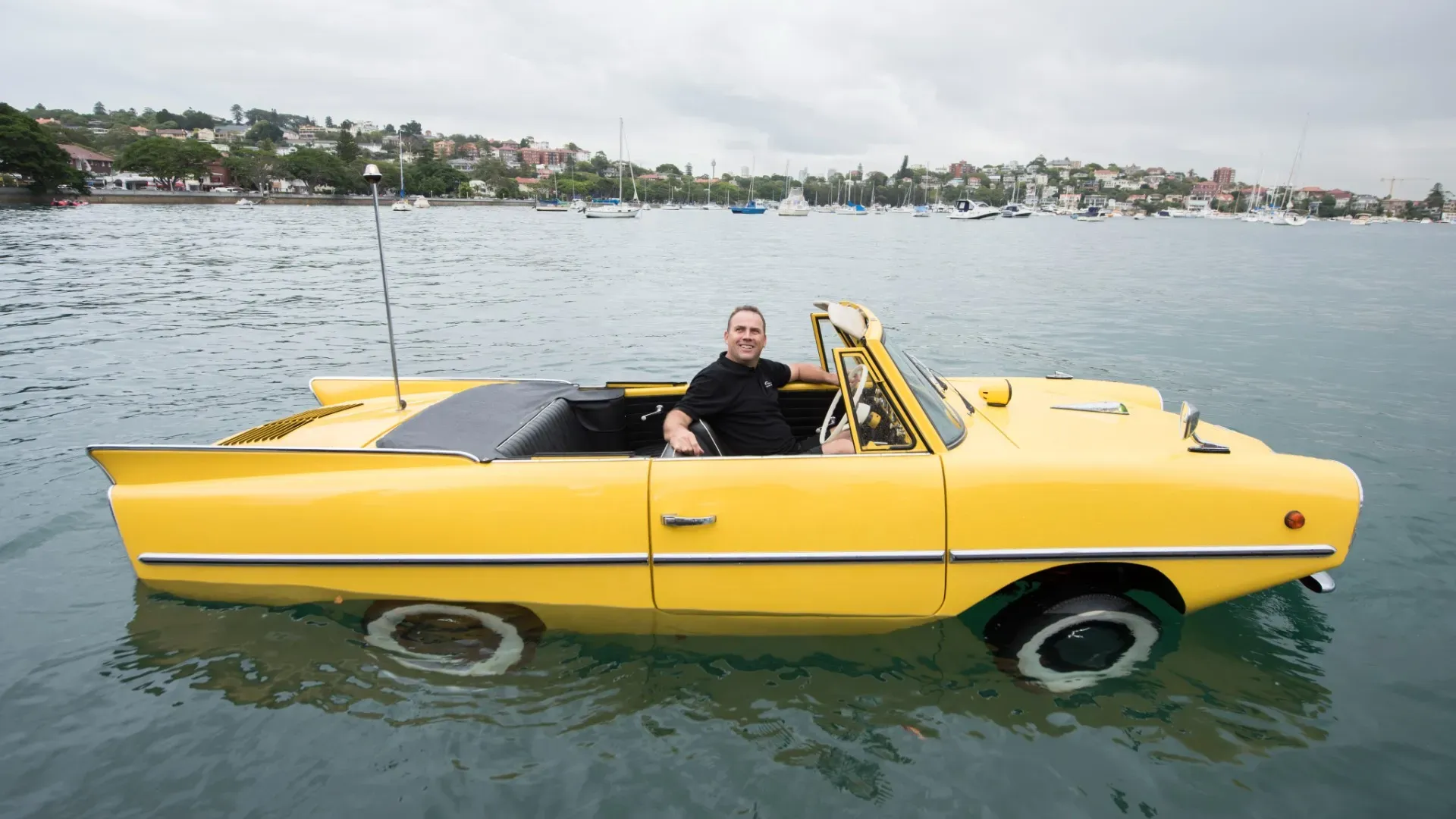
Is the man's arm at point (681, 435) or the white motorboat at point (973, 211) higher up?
the white motorboat at point (973, 211)

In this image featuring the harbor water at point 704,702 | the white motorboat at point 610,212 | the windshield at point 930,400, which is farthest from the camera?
the white motorboat at point 610,212

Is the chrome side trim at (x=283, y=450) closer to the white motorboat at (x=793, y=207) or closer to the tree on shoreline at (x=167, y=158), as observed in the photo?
the tree on shoreline at (x=167, y=158)

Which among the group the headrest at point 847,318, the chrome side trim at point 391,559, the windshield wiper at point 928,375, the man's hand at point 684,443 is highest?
the headrest at point 847,318

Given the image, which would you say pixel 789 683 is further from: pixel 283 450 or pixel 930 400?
pixel 283 450

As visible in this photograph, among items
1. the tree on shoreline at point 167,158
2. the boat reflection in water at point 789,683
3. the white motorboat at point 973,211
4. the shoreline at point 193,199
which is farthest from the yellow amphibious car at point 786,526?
the tree on shoreline at point 167,158

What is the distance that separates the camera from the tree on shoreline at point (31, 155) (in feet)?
174

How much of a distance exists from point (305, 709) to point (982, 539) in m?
3.25

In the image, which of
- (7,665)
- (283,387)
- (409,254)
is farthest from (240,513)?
(409,254)

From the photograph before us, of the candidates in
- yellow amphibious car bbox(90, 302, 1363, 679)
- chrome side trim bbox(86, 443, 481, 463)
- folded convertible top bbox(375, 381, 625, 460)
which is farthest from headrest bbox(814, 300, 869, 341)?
chrome side trim bbox(86, 443, 481, 463)

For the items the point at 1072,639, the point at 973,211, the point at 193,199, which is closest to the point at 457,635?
the point at 1072,639

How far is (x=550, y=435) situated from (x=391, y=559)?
114 cm

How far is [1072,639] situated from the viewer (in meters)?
3.58

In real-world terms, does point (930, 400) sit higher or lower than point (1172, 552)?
higher

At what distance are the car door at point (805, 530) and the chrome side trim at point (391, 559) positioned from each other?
27 centimetres
